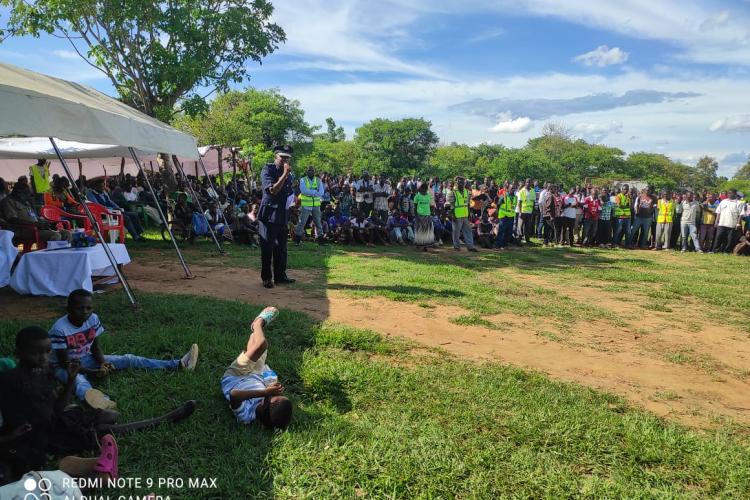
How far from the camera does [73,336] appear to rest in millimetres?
4004

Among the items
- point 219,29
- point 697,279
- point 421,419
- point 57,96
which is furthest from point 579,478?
point 219,29

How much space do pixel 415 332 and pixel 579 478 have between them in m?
3.04

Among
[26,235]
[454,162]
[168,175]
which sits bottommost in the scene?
[26,235]

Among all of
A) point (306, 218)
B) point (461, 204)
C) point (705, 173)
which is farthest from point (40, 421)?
point (705, 173)

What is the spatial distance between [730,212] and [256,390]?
17646 mm

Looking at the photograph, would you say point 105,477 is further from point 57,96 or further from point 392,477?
point 57,96

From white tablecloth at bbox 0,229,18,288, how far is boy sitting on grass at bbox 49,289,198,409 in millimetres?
3852

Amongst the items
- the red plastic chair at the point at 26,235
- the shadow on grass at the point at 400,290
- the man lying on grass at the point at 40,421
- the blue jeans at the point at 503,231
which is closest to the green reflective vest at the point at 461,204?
the blue jeans at the point at 503,231

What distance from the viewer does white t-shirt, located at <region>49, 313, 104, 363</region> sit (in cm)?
393

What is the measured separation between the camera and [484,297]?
8078 mm

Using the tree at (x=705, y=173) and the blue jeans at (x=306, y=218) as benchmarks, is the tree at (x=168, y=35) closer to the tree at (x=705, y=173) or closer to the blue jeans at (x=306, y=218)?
the blue jeans at (x=306, y=218)

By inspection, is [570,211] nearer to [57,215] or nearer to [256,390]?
[57,215]

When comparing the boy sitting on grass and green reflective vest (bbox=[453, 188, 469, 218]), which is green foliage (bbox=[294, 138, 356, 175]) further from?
the boy sitting on grass

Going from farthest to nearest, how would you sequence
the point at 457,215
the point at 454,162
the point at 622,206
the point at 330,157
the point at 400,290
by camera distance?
1. the point at 454,162
2. the point at 330,157
3. the point at 622,206
4. the point at 457,215
5. the point at 400,290
